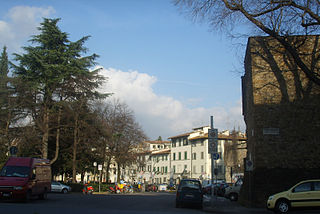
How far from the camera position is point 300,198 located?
648 inches

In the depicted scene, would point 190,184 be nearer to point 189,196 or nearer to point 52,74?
point 189,196

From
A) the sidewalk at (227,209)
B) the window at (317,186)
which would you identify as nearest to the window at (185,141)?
the sidewalk at (227,209)

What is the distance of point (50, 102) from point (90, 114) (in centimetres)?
521

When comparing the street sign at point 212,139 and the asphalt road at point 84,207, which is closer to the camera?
the asphalt road at point 84,207

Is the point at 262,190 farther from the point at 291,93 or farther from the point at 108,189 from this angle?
the point at 108,189

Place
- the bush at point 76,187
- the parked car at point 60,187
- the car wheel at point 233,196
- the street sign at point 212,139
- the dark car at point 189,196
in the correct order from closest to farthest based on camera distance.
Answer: the street sign at point 212,139 → the dark car at point 189,196 → the car wheel at point 233,196 → the parked car at point 60,187 → the bush at point 76,187

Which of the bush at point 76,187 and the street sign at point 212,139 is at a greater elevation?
the street sign at point 212,139

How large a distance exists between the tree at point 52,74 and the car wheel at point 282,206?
27.4 meters

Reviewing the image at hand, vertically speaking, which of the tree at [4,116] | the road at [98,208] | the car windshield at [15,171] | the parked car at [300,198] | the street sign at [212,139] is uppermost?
the tree at [4,116]

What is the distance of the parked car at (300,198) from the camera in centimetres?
1627

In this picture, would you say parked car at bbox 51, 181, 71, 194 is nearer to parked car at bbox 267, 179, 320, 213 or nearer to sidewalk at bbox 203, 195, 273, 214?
sidewalk at bbox 203, 195, 273, 214

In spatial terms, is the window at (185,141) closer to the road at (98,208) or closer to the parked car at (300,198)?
the road at (98,208)

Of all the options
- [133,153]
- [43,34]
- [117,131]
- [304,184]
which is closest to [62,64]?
[43,34]

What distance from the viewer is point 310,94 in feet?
72.6
